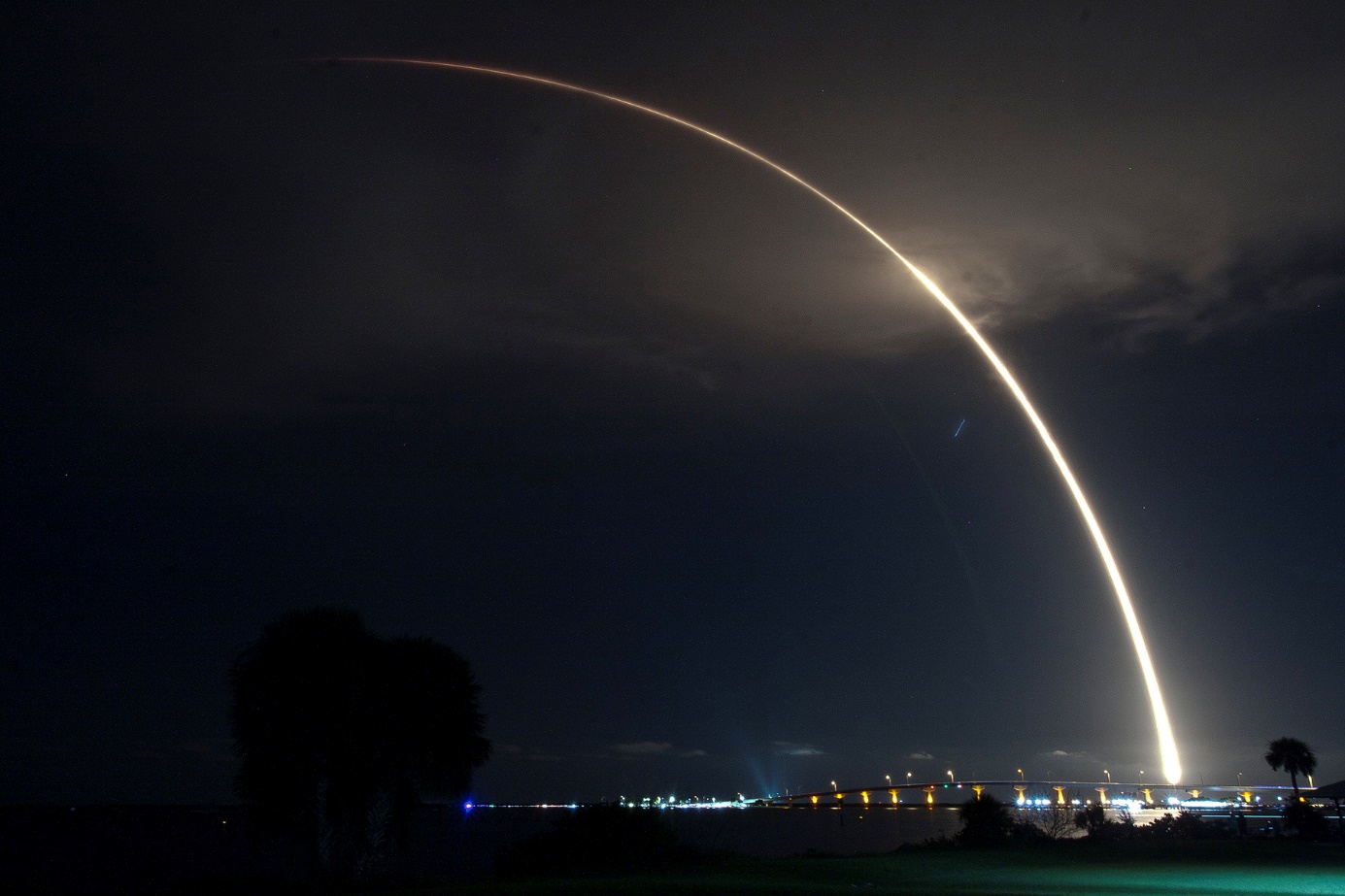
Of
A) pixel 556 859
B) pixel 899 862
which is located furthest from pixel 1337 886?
pixel 556 859

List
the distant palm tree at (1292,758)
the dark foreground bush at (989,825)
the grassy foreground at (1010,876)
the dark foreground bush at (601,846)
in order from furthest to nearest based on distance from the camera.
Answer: the distant palm tree at (1292,758), the dark foreground bush at (989,825), the dark foreground bush at (601,846), the grassy foreground at (1010,876)

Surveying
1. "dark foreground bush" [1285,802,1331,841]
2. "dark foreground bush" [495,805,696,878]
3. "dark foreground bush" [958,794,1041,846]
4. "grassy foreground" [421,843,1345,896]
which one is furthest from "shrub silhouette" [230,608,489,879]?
"dark foreground bush" [1285,802,1331,841]

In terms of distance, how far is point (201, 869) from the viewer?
57.5m

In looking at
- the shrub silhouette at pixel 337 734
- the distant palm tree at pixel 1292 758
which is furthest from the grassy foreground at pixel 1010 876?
the distant palm tree at pixel 1292 758

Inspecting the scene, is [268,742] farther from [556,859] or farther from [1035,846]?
[1035,846]

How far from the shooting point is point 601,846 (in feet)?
96.4

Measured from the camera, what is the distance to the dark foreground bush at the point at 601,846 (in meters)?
28.7

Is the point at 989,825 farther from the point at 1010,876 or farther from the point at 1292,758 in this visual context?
the point at 1292,758

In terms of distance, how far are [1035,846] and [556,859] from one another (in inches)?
803

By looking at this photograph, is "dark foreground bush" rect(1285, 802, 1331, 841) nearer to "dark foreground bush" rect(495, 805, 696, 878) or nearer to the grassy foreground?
the grassy foreground

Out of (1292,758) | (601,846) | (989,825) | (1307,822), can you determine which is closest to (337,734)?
(601,846)

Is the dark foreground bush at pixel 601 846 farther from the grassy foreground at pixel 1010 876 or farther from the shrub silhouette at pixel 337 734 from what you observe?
the shrub silhouette at pixel 337 734

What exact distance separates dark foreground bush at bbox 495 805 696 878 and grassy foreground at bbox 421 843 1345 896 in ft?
7.07

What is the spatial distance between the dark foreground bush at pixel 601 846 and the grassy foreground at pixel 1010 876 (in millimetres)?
2155
